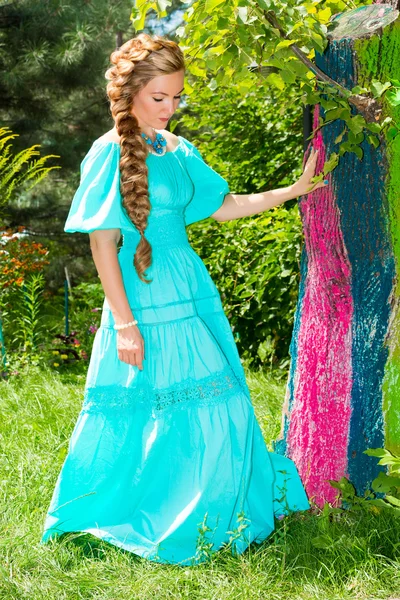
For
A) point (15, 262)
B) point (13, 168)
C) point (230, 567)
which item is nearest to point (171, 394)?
point (230, 567)

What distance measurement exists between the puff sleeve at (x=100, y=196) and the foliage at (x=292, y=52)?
467mm

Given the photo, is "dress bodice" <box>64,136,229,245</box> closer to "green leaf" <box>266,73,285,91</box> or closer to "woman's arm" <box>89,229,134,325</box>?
"woman's arm" <box>89,229,134,325</box>

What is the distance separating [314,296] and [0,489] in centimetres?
154

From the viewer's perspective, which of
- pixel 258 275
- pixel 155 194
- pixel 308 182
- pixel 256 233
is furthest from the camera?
pixel 256 233

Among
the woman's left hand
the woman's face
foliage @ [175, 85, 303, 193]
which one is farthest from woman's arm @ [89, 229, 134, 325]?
foliage @ [175, 85, 303, 193]

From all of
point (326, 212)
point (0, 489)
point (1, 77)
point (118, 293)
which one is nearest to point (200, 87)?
point (326, 212)

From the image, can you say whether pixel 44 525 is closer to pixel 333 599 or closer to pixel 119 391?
pixel 119 391

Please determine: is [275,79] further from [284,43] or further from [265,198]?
[265,198]

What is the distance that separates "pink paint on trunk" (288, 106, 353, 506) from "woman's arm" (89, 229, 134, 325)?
29.0 inches

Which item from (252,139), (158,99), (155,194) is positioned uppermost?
(252,139)

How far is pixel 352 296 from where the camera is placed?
9.22 feet

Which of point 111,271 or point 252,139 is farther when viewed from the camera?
point 252,139

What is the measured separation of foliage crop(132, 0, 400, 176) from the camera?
Answer: 8.30 ft

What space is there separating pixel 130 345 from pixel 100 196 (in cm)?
50
